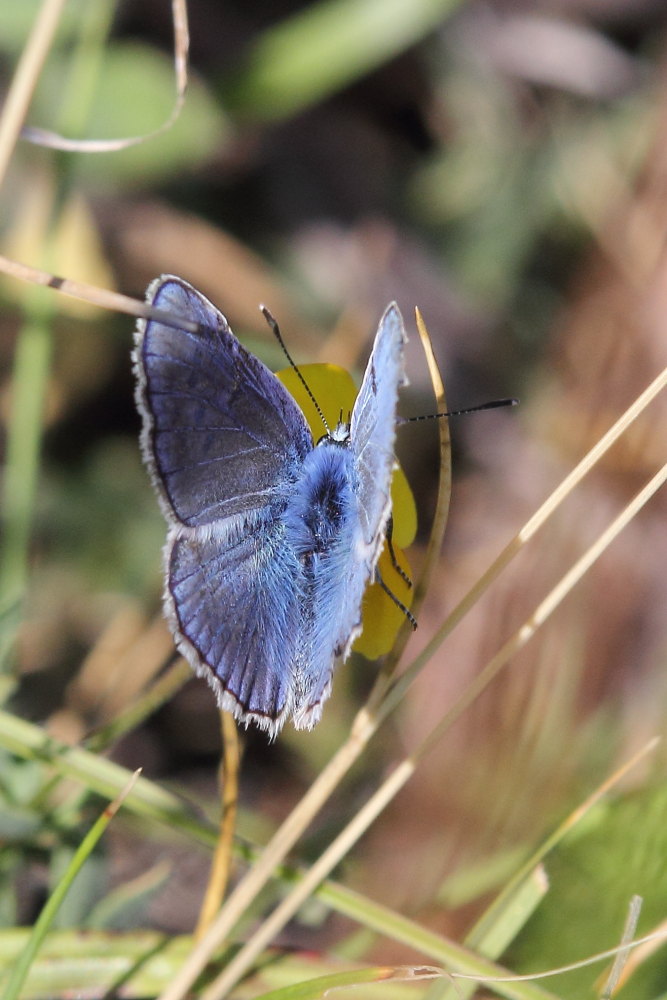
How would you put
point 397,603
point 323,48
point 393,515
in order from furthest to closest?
point 323,48 < point 393,515 < point 397,603

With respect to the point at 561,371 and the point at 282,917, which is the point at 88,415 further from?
the point at 282,917

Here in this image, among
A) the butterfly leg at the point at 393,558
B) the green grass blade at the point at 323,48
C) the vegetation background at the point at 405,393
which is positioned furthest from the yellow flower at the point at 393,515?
the green grass blade at the point at 323,48

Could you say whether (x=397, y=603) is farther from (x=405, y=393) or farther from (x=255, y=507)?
(x=405, y=393)

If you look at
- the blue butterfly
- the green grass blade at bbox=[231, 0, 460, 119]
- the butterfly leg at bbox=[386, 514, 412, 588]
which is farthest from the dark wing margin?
the green grass blade at bbox=[231, 0, 460, 119]

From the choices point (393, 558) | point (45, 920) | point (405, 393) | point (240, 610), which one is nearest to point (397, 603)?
point (393, 558)

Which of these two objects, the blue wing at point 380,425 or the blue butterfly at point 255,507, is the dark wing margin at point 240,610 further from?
the blue wing at point 380,425

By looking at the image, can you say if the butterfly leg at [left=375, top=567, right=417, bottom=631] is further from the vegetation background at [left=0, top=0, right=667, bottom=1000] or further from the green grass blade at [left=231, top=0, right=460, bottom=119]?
the green grass blade at [left=231, top=0, right=460, bottom=119]
